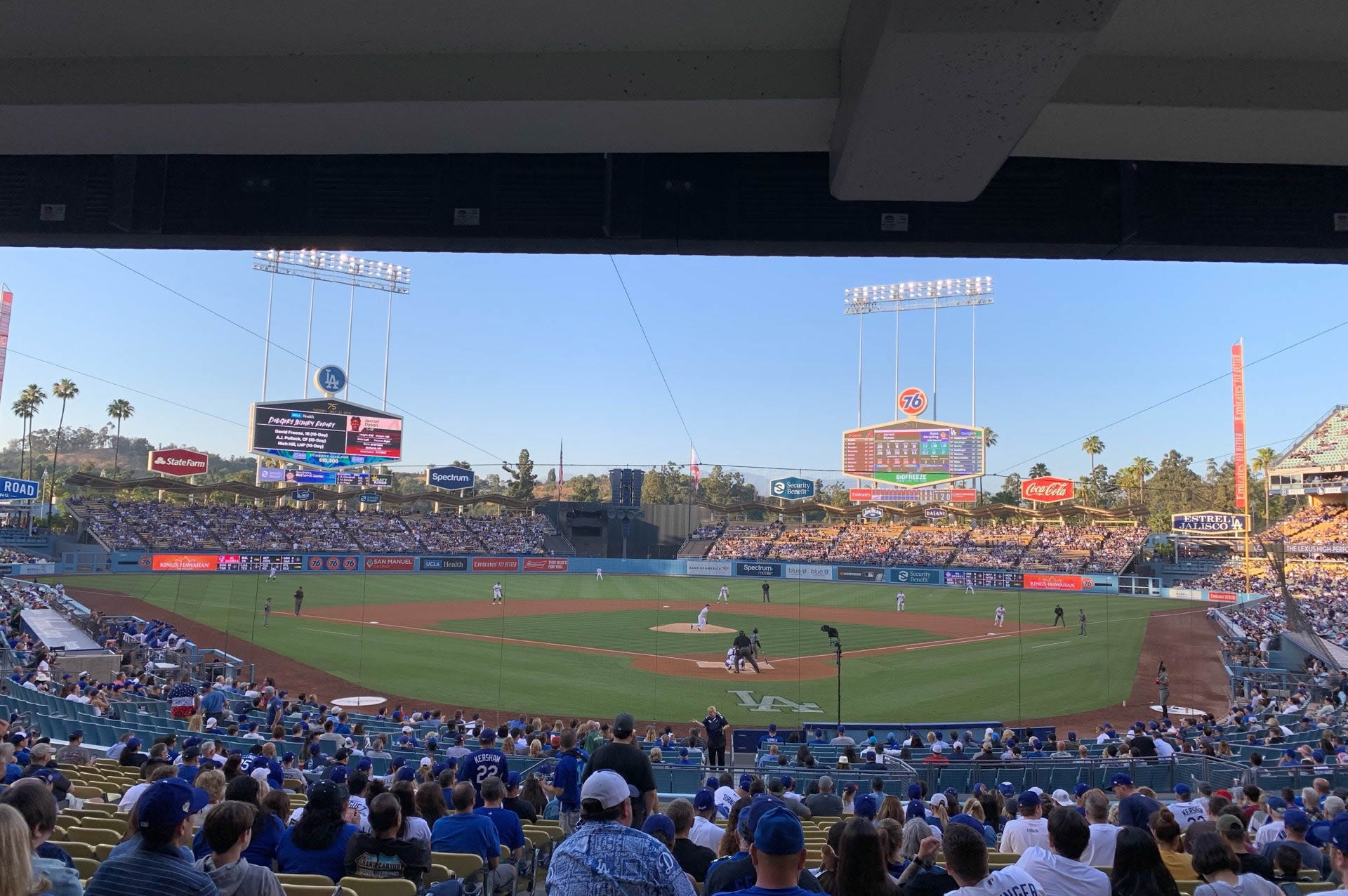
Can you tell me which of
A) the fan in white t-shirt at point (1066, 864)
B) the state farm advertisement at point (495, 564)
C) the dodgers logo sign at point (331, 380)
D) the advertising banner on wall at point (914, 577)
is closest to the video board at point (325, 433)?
the dodgers logo sign at point (331, 380)

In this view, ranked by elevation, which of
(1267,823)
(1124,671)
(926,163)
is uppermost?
(926,163)

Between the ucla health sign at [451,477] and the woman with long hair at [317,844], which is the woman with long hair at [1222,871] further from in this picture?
the ucla health sign at [451,477]

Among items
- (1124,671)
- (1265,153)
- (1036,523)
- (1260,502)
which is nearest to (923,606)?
(1124,671)

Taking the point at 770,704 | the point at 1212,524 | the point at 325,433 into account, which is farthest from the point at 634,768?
the point at 1212,524

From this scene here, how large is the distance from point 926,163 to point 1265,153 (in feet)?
6.52

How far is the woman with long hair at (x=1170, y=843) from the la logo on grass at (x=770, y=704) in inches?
696

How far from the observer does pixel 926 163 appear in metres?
3.93

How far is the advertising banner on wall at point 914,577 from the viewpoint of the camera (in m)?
57.2

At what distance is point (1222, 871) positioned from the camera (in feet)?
13.3

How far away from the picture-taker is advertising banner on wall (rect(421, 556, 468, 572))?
57344 millimetres

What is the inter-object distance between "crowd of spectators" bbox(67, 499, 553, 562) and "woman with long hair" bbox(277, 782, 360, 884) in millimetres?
55669

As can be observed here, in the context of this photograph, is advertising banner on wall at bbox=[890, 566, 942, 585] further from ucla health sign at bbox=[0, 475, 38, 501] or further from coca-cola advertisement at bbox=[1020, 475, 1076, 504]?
ucla health sign at bbox=[0, 475, 38, 501]

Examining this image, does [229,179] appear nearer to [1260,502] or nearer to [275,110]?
[275,110]

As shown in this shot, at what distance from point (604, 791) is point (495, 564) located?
193 ft
